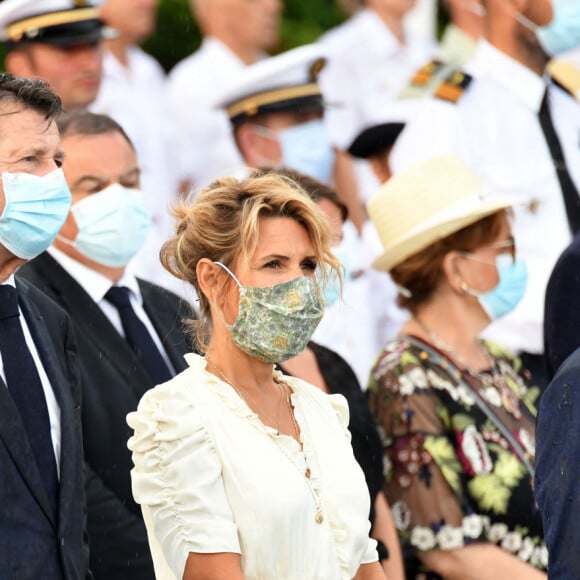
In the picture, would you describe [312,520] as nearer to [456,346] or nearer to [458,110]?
[456,346]

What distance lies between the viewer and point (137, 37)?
616 cm

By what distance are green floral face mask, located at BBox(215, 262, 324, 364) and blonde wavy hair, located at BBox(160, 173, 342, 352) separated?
0.07 m

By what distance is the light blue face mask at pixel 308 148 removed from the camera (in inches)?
246

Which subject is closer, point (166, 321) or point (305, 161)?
point (166, 321)

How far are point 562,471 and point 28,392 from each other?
1.49m

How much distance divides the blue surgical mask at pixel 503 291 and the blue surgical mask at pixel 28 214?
82.3 inches

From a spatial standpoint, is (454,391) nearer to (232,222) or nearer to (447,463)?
(447,463)

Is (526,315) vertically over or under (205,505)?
under

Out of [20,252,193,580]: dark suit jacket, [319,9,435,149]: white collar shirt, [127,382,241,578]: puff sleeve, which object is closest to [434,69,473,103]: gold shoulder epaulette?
[319,9,435,149]: white collar shirt

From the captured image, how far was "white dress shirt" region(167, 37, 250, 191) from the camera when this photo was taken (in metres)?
6.15

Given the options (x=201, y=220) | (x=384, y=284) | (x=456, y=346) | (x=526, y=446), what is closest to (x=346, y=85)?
(x=384, y=284)

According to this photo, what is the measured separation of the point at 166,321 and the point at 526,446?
1.41 metres

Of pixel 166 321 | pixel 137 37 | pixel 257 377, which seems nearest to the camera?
pixel 257 377

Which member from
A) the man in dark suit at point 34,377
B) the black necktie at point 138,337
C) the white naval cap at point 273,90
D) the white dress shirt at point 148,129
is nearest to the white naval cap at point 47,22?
the white dress shirt at point 148,129
